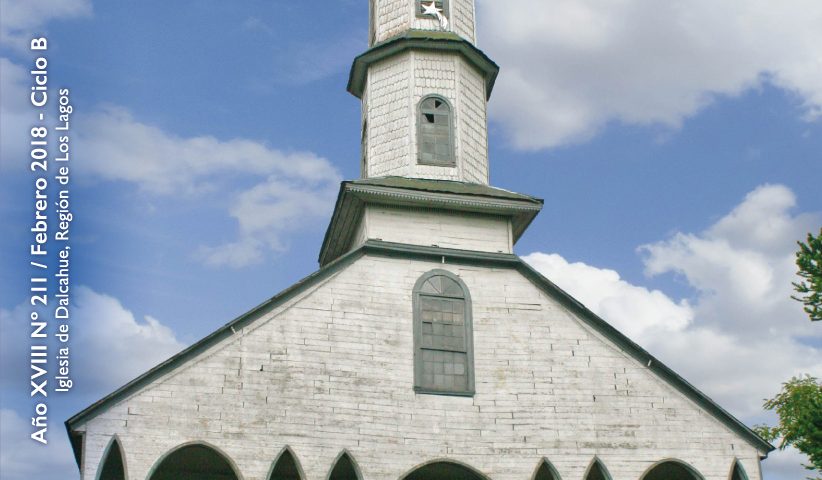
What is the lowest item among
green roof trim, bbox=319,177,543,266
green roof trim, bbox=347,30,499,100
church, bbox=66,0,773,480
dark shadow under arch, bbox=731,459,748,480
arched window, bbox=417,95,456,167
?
dark shadow under arch, bbox=731,459,748,480

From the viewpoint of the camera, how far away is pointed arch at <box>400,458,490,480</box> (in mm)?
18953

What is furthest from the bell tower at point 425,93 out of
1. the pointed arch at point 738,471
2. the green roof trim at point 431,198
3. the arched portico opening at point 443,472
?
the pointed arch at point 738,471

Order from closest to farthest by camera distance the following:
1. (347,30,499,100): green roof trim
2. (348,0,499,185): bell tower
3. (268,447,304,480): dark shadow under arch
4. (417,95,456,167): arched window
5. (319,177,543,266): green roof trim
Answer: (268,447,304,480): dark shadow under arch
(319,177,543,266): green roof trim
(417,95,456,167): arched window
(348,0,499,185): bell tower
(347,30,499,100): green roof trim

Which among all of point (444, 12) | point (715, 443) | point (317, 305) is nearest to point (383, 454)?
point (317, 305)

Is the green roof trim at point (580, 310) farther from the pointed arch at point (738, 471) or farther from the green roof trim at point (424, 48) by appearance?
the green roof trim at point (424, 48)

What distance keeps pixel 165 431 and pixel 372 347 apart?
4265 mm

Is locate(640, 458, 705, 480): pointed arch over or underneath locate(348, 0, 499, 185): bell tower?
underneath

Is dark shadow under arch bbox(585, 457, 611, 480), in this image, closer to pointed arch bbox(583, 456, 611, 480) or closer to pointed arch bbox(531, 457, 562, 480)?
pointed arch bbox(583, 456, 611, 480)

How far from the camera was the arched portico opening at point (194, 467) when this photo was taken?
19.1 metres

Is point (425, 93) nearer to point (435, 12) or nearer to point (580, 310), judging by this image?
point (435, 12)

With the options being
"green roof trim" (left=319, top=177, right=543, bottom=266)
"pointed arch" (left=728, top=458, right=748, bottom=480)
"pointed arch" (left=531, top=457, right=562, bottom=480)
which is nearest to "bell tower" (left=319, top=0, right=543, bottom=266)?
"green roof trim" (left=319, top=177, right=543, bottom=266)

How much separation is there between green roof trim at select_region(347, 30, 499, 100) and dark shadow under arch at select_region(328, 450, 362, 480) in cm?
1011

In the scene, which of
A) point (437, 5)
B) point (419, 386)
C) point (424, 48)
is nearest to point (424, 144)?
point (424, 48)

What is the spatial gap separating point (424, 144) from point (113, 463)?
32.7 ft
